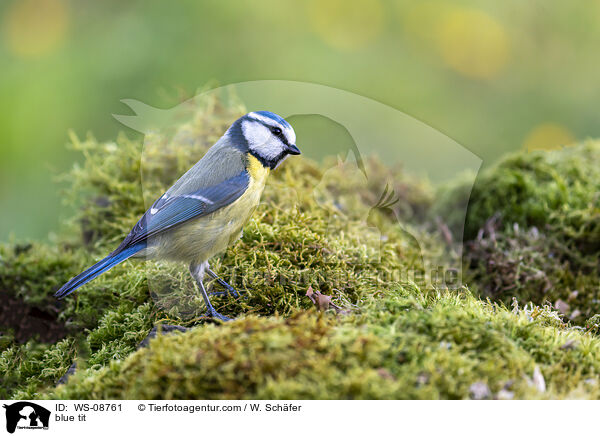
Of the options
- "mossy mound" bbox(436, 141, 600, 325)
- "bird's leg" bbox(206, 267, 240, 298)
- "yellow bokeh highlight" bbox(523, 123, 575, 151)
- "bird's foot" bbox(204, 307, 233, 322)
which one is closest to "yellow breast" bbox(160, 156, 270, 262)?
"bird's leg" bbox(206, 267, 240, 298)

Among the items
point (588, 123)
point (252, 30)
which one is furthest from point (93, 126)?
point (588, 123)

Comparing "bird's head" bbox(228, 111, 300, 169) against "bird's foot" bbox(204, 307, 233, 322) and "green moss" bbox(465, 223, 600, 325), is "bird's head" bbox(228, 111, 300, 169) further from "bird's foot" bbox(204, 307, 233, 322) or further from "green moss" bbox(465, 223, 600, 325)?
"green moss" bbox(465, 223, 600, 325)

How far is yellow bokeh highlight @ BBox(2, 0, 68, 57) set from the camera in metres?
4.63

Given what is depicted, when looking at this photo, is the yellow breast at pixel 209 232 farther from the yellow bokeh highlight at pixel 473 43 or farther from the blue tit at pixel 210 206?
the yellow bokeh highlight at pixel 473 43

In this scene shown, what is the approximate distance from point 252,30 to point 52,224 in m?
2.43

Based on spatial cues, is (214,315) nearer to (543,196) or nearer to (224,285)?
(224,285)

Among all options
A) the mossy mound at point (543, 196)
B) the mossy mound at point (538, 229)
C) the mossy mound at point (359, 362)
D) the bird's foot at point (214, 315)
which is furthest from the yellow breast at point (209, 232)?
the mossy mound at point (543, 196)

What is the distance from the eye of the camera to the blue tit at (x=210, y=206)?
207 centimetres

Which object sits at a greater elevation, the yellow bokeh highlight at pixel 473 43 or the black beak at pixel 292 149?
the yellow bokeh highlight at pixel 473 43

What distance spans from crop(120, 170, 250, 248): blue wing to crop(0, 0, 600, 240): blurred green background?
2219 millimetres

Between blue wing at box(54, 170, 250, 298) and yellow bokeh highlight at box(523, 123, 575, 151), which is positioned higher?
yellow bokeh highlight at box(523, 123, 575, 151)

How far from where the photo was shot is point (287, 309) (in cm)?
202

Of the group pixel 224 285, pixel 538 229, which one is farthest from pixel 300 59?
pixel 224 285

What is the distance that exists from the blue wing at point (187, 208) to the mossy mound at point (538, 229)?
1.43 metres
